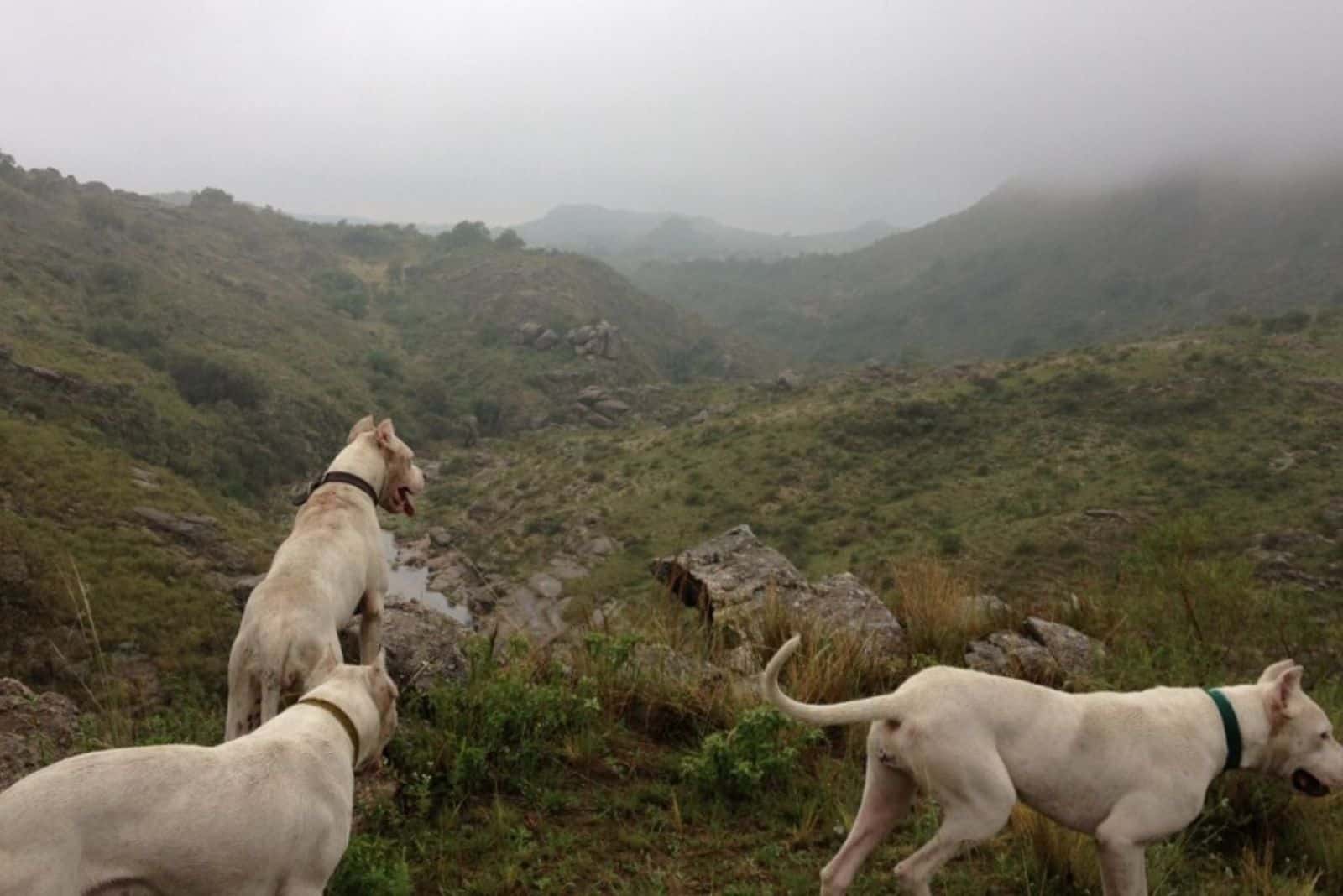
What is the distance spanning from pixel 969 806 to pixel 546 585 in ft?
116

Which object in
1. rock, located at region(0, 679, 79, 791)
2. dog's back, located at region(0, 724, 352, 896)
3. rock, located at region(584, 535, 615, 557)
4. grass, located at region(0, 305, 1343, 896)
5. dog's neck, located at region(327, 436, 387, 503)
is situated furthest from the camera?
rock, located at region(584, 535, 615, 557)

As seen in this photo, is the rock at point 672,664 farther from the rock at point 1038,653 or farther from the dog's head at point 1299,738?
the dog's head at point 1299,738

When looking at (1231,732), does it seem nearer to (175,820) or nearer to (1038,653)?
(1038,653)

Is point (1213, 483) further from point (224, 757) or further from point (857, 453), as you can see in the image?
point (224, 757)

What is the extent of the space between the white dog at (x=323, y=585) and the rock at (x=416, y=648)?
690mm

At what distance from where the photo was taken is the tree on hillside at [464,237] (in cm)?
12444

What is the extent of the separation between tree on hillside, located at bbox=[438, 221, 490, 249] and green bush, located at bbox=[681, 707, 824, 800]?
126m

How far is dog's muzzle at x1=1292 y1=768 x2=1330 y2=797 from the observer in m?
3.55

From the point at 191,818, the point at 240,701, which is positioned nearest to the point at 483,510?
the point at 240,701

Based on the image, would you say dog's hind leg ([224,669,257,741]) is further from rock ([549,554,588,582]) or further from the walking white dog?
rock ([549,554,588,582])

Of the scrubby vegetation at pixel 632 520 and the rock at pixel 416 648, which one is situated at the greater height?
the rock at pixel 416 648

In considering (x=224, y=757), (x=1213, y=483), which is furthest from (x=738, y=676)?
(x=1213, y=483)

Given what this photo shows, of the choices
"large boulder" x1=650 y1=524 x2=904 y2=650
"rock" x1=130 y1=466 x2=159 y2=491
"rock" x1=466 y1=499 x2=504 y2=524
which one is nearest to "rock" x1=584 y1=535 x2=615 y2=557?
"rock" x1=466 y1=499 x2=504 y2=524

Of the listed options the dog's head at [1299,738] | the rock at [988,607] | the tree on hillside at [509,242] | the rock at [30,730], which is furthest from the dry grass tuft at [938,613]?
the tree on hillside at [509,242]
